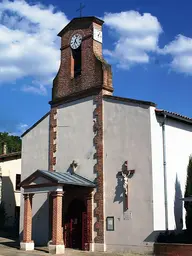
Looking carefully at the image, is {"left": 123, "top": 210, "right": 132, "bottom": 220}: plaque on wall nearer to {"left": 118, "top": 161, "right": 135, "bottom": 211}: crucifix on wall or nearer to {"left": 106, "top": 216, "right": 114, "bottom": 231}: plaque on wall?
{"left": 118, "top": 161, "right": 135, "bottom": 211}: crucifix on wall

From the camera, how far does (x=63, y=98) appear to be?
73.2 feet

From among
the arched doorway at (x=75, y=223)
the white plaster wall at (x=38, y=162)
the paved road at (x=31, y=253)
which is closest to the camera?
the paved road at (x=31, y=253)

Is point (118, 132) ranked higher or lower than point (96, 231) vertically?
higher

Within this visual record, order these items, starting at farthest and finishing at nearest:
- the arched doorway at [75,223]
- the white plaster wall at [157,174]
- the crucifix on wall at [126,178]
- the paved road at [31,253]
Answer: the arched doorway at [75,223] < the crucifix on wall at [126,178] < the paved road at [31,253] < the white plaster wall at [157,174]

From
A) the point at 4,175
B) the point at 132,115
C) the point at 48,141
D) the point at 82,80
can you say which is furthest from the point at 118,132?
the point at 4,175

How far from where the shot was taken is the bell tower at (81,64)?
67.8ft

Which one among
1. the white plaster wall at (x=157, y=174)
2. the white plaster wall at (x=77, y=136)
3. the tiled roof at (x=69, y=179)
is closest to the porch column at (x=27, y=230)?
the tiled roof at (x=69, y=179)

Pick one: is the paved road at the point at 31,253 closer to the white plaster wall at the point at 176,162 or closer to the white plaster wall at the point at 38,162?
the white plaster wall at the point at 38,162

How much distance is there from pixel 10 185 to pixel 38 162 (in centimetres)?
905

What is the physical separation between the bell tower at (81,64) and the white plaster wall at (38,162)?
211cm

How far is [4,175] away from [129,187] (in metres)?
16.2

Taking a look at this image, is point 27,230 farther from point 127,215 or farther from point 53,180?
point 127,215

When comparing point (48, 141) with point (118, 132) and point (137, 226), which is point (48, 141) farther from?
point (137, 226)

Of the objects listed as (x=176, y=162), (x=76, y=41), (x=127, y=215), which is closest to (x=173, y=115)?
(x=176, y=162)
